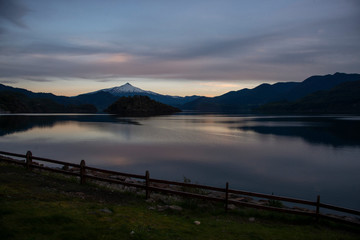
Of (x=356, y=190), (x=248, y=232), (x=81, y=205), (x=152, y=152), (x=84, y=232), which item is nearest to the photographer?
(x=84, y=232)

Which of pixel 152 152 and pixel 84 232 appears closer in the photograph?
pixel 84 232

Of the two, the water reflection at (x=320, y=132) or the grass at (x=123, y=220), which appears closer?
the grass at (x=123, y=220)

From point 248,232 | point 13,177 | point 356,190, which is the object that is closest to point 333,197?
point 356,190

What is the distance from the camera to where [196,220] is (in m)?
12.9

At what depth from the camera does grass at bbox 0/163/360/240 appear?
9594 millimetres

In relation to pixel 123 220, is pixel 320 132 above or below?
below

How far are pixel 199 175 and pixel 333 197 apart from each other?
14.5 m

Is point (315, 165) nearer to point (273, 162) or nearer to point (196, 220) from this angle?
point (273, 162)

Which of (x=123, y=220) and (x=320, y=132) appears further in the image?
(x=320, y=132)

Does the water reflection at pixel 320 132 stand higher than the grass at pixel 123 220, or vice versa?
the grass at pixel 123 220

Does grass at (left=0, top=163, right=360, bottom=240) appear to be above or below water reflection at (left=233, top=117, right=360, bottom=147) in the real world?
above

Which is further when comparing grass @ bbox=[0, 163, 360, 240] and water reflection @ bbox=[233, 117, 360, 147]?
water reflection @ bbox=[233, 117, 360, 147]

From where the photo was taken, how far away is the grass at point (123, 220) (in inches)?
378

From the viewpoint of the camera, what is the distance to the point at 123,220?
36.8 ft
